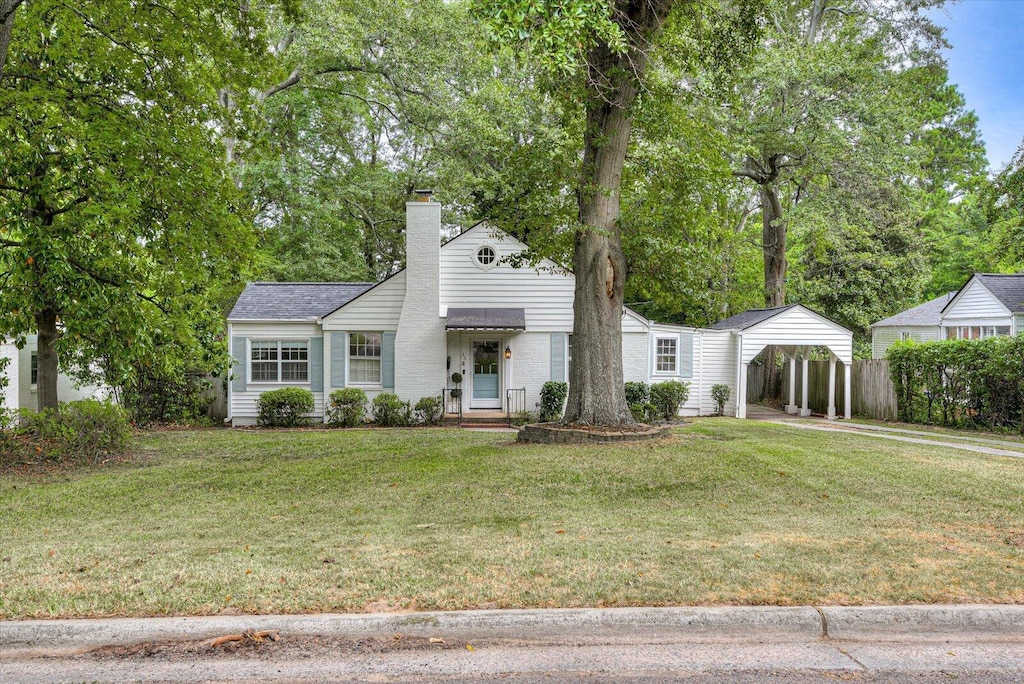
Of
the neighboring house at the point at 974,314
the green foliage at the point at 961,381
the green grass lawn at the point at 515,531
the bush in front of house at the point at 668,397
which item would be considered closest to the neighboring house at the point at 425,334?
the bush in front of house at the point at 668,397

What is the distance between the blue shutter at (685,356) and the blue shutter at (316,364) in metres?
10.5

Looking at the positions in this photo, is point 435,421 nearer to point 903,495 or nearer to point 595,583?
point 903,495

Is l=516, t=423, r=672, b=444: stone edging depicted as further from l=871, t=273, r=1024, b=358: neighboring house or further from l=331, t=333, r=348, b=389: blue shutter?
l=871, t=273, r=1024, b=358: neighboring house

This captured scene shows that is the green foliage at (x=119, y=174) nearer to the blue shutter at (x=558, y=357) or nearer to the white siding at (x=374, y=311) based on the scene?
the white siding at (x=374, y=311)

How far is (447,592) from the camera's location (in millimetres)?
4602

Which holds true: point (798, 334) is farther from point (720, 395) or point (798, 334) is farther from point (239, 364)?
point (239, 364)

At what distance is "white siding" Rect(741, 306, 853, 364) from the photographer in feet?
68.1

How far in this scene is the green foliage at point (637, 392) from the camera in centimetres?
1898

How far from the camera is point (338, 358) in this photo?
1867 cm

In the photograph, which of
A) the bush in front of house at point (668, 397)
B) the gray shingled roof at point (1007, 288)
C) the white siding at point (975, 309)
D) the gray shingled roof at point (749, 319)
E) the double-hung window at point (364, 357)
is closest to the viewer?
the double-hung window at point (364, 357)

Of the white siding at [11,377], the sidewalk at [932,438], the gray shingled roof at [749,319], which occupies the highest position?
the gray shingled roof at [749,319]

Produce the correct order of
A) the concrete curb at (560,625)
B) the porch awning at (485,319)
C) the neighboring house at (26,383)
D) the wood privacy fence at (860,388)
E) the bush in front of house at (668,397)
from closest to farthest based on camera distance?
the concrete curb at (560,625) < the neighboring house at (26,383) < the porch awning at (485,319) < the bush in front of house at (668,397) < the wood privacy fence at (860,388)

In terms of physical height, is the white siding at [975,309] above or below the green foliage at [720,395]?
above

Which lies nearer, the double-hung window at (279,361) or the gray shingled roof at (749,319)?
the double-hung window at (279,361)
